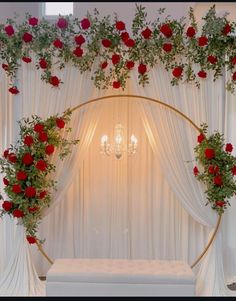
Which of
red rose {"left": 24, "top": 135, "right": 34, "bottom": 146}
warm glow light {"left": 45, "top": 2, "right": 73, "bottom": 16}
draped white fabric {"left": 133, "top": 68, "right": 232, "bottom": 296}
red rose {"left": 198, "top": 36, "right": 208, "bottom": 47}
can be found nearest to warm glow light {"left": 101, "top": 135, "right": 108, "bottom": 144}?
draped white fabric {"left": 133, "top": 68, "right": 232, "bottom": 296}

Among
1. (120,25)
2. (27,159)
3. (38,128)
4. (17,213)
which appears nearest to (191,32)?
(120,25)

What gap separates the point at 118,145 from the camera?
411 centimetres

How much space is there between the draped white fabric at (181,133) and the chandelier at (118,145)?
261mm

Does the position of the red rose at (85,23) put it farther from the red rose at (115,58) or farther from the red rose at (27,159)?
the red rose at (27,159)

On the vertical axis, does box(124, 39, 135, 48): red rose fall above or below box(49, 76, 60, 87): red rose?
above

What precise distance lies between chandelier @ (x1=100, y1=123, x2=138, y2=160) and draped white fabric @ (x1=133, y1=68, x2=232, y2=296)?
0.26 meters

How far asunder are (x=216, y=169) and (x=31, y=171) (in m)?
1.71

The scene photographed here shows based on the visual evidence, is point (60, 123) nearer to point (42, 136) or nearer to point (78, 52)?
point (42, 136)

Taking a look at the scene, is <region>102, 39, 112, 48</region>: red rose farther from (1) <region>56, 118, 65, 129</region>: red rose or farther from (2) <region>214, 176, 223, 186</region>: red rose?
(2) <region>214, 176, 223, 186</region>: red rose

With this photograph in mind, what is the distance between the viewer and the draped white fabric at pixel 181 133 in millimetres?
3941

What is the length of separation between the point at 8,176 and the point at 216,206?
1.98m

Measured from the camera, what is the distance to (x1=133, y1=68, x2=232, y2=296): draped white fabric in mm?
3941

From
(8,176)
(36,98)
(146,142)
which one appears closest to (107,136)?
(146,142)

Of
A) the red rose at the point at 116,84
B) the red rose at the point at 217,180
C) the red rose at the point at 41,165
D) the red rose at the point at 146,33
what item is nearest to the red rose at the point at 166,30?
the red rose at the point at 146,33
